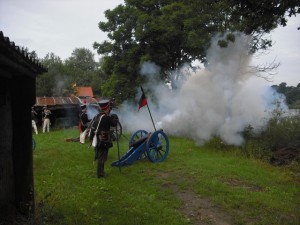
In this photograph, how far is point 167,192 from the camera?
773 cm

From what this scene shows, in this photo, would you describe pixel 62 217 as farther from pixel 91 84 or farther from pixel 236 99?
pixel 91 84

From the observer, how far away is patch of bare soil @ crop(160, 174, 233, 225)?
6141mm

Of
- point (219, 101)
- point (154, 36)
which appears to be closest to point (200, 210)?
point (219, 101)

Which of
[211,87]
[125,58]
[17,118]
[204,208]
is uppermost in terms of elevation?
[125,58]

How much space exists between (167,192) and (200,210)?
119 cm

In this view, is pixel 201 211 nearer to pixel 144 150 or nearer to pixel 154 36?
pixel 144 150

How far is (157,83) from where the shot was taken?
20.0m

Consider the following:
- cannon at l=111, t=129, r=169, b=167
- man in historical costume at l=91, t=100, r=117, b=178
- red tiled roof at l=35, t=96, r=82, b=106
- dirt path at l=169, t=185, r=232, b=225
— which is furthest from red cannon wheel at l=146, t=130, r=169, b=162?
red tiled roof at l=35, t=96, r=82, b=106

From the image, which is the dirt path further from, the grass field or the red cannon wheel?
the red cannon wheel

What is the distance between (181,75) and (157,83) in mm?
1984

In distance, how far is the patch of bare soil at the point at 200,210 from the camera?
242 inches

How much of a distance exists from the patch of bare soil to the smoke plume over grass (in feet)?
23.3

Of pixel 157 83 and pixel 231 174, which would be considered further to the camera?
pixel 157 83

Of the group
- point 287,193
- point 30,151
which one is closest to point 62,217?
point 30,151
